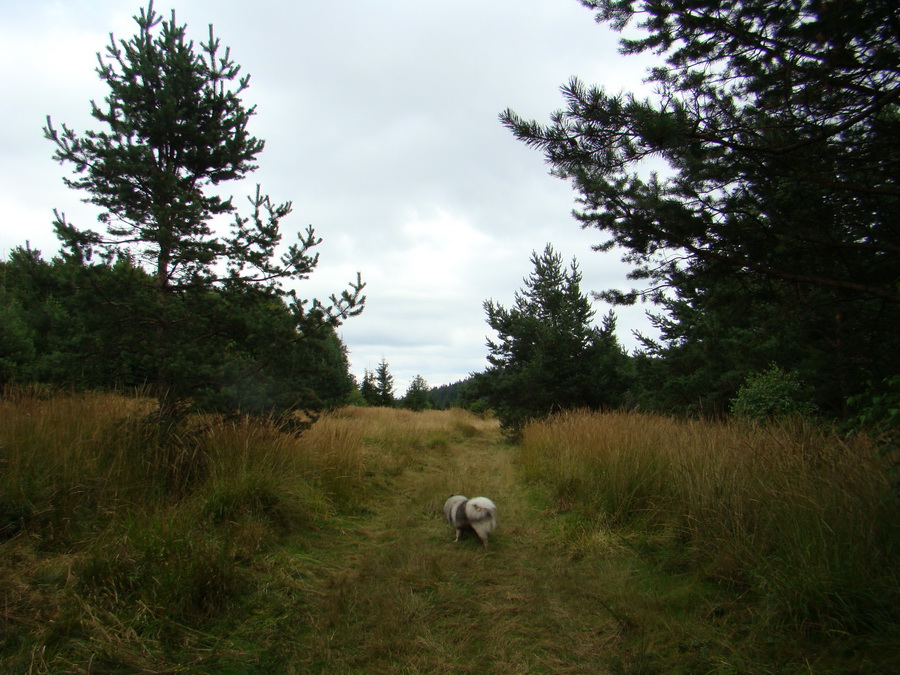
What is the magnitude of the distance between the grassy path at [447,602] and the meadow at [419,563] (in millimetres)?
19

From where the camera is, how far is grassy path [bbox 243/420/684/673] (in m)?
2.48

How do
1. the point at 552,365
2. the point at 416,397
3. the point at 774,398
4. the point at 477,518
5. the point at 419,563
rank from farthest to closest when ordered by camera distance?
the point at 416,397, the point at 552,365, the point at 774,398, the point at 477,518, the point at 419,563

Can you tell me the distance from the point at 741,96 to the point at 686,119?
767 millimetres

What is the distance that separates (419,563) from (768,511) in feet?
9.03

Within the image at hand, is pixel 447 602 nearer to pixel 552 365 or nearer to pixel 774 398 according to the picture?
pixel 774 398

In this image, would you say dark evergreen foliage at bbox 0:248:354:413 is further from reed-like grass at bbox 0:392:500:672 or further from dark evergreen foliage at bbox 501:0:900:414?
dark evergreen foliage at bbox 501:0:900:414

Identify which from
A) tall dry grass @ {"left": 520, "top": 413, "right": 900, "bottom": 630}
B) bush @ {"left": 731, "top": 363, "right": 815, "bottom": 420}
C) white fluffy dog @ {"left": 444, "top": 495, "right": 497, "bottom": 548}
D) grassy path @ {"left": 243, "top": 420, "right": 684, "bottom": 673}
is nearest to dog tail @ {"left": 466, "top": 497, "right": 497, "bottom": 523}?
white fluffy dog @ {"left": 444, "top": 495, "right": 497, "bottom": 548}

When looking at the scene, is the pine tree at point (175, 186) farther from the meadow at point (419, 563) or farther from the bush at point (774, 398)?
the bush at point (774, 398)

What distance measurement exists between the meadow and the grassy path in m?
0.02

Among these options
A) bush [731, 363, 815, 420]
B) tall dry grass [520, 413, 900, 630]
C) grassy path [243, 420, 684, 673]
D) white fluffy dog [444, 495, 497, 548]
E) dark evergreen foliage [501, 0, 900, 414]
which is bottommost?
grassy path [243, 420, 684, 673]

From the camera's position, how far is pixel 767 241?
2980 millimetres

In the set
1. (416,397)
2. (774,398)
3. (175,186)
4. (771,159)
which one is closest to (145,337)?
(175,186)

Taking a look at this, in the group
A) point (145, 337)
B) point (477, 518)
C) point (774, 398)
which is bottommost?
point (477, 518)

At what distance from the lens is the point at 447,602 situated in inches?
125
